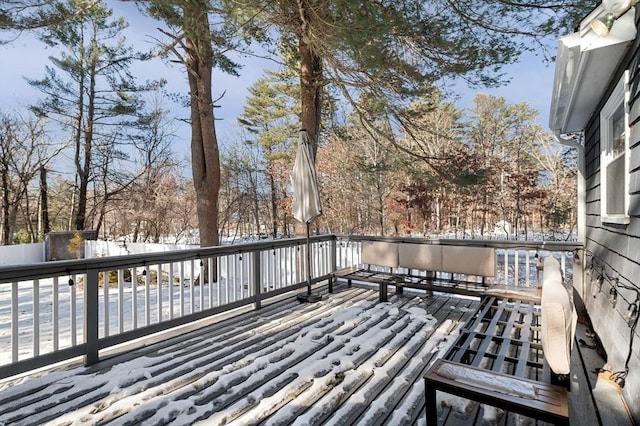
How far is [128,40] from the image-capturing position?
12500 millimetres

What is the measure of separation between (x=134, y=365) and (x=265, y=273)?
222 centimetres

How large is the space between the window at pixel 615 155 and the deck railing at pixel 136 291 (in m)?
1.38

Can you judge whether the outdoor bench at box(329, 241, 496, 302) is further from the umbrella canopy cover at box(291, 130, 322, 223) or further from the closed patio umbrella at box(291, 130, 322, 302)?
the umbrella canopy cover at box(291, 130, 322, 223)

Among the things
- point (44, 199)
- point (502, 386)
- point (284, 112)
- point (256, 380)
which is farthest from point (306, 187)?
point (44, 199)

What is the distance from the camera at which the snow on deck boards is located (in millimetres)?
2158

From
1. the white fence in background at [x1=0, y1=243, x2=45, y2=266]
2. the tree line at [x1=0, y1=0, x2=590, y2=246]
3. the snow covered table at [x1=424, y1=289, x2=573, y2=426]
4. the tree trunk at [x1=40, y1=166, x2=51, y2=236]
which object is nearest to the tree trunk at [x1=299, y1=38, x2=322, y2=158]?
the tree line at [x1=0, y1=0, x2=590, y2=246]

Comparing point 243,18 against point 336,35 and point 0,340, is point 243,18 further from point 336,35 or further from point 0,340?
point 0,340

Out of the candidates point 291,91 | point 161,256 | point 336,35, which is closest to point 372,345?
point 161,256

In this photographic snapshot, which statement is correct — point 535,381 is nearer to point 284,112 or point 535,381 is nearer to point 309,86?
point 309,86

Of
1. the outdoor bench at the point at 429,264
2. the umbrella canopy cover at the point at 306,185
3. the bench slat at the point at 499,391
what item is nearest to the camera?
the bench slat at the point at 499,391

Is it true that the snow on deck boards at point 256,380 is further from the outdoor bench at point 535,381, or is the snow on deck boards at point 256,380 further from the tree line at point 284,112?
the tree line at point 284,112

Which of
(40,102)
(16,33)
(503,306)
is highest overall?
(40,102)

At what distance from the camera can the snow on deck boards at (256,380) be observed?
2.16m

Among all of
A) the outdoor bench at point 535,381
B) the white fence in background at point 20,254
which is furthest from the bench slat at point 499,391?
the white fence in background at point 20,254
